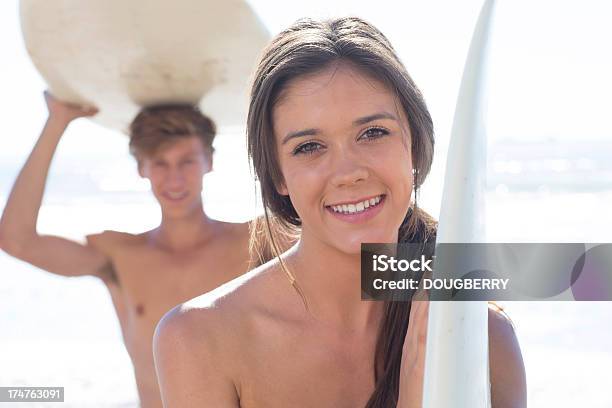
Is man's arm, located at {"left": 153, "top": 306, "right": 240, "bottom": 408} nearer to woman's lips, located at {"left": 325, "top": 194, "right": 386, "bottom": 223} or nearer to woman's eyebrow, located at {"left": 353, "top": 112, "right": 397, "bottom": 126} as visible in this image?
woman's lips, located at {"left": 325, "top": 194, "right": 386, "bottom": 223}

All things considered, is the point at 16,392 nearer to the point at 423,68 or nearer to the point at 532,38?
the point at 423,68

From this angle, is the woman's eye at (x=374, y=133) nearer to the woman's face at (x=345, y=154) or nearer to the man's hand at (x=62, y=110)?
the woman's face at (x=345, y=154)

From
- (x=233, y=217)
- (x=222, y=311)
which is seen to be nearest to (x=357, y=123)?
(x=222, y=311)

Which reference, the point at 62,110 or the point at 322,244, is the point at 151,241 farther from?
the point at 322,244

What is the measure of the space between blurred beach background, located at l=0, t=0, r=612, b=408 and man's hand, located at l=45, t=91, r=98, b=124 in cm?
34

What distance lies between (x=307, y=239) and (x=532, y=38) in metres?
13.1

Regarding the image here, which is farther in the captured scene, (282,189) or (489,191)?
(489,191)

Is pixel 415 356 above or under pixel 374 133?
under

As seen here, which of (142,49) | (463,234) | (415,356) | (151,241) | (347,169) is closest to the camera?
(463,234)

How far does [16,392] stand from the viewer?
18.8 feet

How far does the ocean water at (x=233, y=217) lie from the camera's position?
573cm

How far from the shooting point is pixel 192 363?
68.0 inches

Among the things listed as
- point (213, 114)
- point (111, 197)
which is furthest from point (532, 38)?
point (213, 114)

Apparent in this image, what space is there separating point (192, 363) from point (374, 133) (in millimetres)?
571
